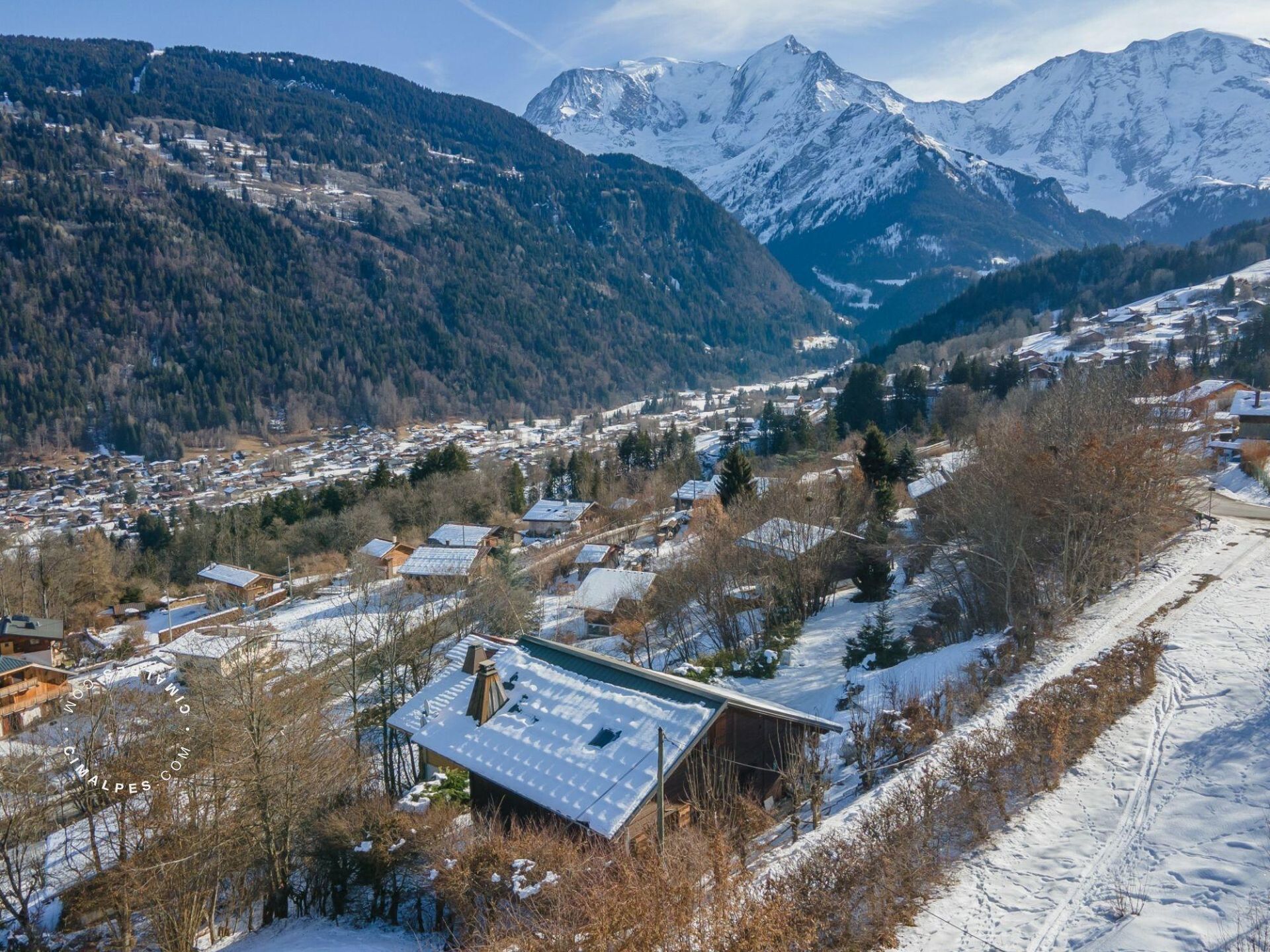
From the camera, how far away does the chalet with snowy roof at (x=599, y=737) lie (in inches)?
557

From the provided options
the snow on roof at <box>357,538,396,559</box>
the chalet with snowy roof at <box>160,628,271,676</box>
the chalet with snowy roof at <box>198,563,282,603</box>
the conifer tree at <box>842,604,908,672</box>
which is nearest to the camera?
the chalet with snowy roof at <box>160,628,271,676</box>

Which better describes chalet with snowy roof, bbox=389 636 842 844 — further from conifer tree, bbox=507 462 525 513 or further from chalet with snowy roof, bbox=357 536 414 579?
conifer tree, bbox=507 462 525 513

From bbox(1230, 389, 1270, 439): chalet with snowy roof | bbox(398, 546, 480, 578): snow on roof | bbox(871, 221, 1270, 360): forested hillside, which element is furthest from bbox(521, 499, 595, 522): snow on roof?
bbox(871, 221, 1270, 360): forested hillside

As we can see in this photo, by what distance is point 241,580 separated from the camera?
173 feet

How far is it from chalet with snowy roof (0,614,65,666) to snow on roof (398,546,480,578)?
1888 centimetres

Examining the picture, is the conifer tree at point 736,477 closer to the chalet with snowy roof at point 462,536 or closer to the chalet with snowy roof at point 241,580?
the chalet with snowy roof at point 462,536

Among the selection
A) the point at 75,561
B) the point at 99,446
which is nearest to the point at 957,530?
the point at 75,561

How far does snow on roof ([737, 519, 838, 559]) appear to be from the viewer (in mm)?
32562

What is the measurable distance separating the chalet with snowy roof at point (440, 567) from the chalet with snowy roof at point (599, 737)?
25.8 m

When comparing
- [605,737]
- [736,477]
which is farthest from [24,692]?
[736,477]

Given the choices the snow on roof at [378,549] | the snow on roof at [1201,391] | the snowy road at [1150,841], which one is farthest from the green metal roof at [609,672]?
the snow on roof at [378,549]

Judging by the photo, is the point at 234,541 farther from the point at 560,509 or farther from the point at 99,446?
the point at 99,446

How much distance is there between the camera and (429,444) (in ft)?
458

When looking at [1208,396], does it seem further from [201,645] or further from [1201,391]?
[201,645]
